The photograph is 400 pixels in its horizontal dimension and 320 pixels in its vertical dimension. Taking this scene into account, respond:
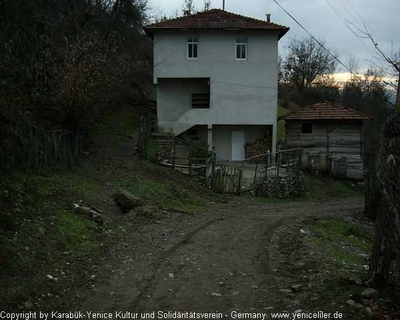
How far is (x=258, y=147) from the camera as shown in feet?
106

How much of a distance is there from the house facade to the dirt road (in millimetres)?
19514

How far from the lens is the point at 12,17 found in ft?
56.9

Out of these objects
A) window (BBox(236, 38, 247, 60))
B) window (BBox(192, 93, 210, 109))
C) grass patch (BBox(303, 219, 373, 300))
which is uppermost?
window (BBox(236, 38, 247, 60))

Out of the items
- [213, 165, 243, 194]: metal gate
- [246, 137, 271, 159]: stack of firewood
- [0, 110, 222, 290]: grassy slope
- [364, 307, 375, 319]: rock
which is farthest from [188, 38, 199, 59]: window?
[364, 307, 375, 319]: rock

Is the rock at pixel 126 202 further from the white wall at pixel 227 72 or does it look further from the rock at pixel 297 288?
the white wall at pixel 227 72

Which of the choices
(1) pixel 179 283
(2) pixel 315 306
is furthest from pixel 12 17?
(2) pixel 315 306

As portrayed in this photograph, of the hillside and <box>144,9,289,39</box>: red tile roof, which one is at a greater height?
<box>144,9,289,39</box>: red tile roof

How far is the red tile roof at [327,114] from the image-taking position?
32.3 m

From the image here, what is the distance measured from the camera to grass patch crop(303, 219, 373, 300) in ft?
22.5

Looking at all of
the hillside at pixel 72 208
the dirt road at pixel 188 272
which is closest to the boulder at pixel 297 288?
the dirt road at pixel 188 272

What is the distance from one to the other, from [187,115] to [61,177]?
55.2 ft

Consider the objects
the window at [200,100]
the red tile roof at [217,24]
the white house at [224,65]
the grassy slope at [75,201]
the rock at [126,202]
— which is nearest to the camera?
the grassy slope at [75,201]

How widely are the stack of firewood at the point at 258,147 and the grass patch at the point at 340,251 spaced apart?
15190 millimetres

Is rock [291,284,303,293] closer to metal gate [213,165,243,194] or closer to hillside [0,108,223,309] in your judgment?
hillside [0,108,223,309]
